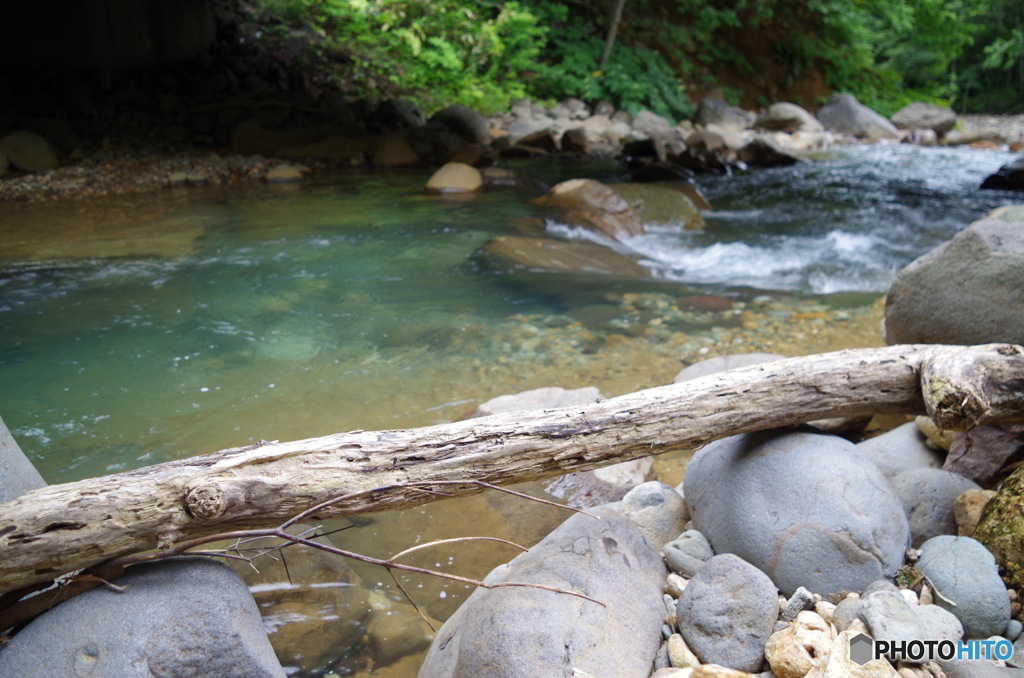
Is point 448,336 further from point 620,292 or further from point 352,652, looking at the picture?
point 352,652

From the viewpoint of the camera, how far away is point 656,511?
307 centimetres

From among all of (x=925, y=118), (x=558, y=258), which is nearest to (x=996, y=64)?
(x=925, y=118)

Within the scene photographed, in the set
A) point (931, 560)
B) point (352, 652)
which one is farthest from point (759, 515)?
point (352, 652)

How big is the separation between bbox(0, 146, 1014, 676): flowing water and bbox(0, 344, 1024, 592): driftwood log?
30.1 inches

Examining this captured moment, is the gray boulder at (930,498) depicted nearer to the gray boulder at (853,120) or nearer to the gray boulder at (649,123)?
the gray boulder at (649,123)

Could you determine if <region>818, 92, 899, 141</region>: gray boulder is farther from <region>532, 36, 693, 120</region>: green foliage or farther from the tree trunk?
the tree trunk

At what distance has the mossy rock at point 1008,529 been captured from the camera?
2.40 m

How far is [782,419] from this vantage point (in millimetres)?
2727

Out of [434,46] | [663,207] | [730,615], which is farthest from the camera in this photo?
[434,46]

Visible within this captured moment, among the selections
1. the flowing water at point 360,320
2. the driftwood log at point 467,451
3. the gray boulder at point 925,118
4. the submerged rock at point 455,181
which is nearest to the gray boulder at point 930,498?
the driftwood log at point 467,451

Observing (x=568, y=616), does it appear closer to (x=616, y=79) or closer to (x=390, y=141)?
(x=390, y=141)

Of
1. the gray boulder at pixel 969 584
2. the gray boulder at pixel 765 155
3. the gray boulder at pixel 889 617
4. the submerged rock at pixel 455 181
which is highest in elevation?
the submerged rock at pixel 455 181

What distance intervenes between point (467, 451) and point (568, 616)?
599 millimetres

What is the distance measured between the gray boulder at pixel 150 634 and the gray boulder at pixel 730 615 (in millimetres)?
1288
